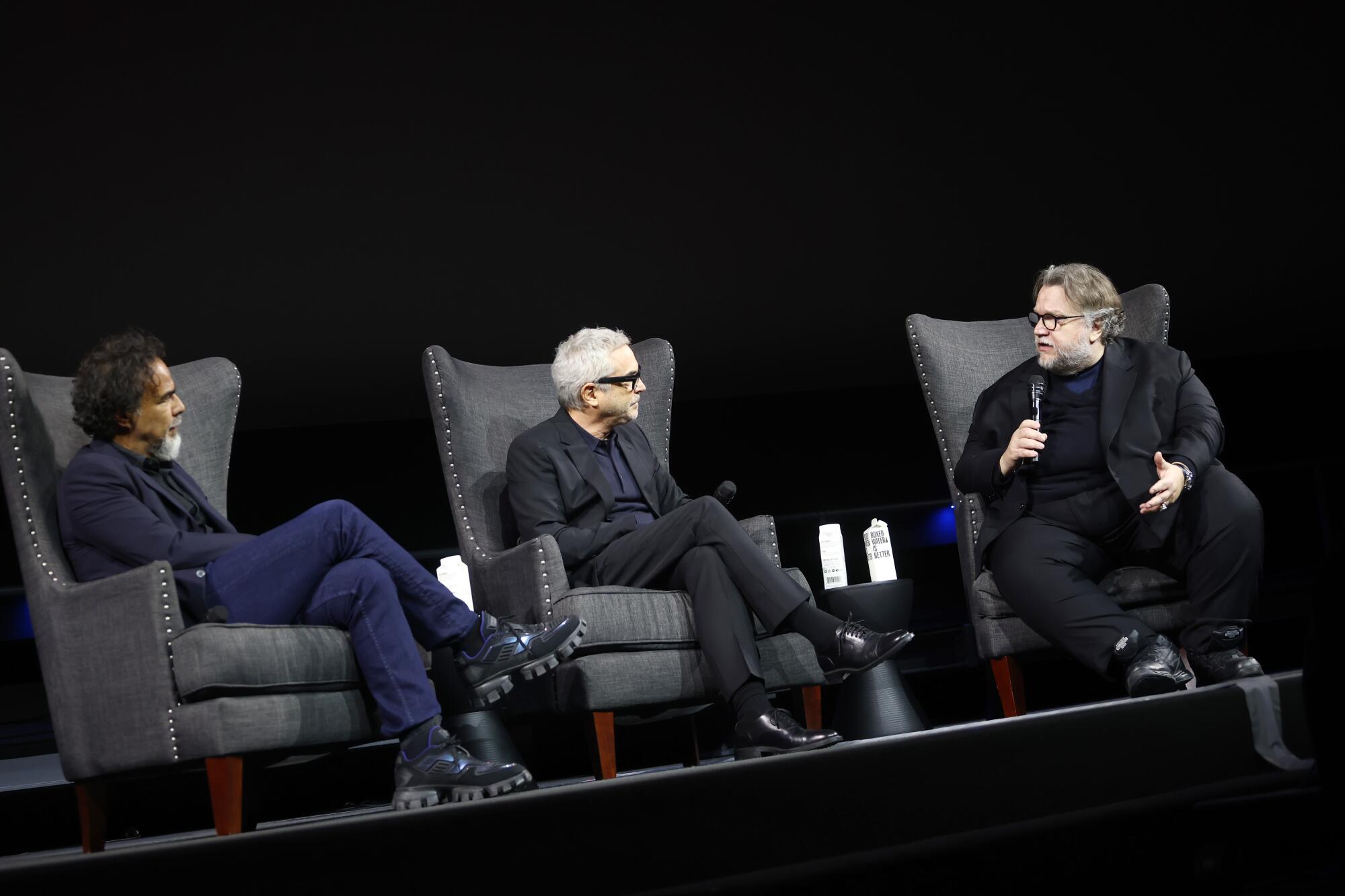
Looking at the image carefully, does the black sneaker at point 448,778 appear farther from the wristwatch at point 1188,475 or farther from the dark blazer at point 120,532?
the wristwatch at point 1188,475

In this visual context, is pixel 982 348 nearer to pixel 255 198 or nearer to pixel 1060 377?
pixel 1060 377

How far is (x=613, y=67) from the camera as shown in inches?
200

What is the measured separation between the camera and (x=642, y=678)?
2656mm

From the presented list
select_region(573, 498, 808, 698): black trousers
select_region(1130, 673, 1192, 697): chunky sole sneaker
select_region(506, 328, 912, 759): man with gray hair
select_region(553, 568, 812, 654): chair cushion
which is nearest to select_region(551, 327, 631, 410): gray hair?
select_region(506, 328, 912, 759): man with gray hair

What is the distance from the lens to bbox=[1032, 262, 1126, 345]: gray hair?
10.1ft

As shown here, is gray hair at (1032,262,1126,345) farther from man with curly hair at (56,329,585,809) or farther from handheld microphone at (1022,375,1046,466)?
man with curly hair at (56,329,585,809)

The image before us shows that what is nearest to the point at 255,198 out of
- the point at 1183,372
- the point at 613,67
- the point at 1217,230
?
the point at 613,67

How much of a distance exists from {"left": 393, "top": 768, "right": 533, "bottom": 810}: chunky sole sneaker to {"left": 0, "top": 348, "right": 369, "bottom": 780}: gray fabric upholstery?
13.4 inches

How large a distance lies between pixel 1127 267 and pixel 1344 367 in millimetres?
2105

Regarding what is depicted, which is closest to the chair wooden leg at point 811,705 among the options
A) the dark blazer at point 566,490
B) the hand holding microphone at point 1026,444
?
the dark blazer at point 566,490

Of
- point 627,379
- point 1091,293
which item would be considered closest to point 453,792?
point 627,379

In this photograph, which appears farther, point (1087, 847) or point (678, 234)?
point (678, 234)

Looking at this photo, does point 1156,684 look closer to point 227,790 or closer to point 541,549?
point 541,549

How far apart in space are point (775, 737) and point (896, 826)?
74 cm
